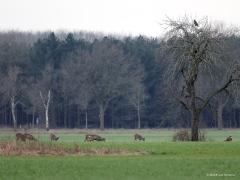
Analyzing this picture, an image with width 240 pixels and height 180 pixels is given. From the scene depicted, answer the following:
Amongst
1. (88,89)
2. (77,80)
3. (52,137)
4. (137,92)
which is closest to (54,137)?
(52,137)

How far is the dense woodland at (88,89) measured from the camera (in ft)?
359

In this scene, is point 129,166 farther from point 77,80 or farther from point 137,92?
point 77,80

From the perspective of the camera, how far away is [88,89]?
110250mm

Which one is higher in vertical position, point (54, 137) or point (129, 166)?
point (54, 137)

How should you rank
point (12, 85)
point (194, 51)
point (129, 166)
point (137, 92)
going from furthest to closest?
point (137, 92) < point (12, 85) < point (194, 51) < point (129, 166)

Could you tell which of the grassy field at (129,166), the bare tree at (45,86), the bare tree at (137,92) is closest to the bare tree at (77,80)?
the bare tree at (45,86)

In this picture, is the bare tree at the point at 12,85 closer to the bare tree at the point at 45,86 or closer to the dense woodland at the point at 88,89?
the dense woodland at the point at 88,89

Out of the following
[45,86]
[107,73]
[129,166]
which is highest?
[107,73]

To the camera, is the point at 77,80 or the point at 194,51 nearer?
the point at 194,51

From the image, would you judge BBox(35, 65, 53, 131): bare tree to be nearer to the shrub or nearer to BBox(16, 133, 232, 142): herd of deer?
BBox(16, 133, 232, 142): herd of deer

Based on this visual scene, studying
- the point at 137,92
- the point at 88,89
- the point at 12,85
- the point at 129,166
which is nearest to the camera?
the point at 129,166

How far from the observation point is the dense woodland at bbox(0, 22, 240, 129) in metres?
109

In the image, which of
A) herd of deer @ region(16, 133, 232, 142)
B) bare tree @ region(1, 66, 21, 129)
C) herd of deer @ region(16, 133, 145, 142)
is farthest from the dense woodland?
herd of deer @ region(16, 133, 145, 142)

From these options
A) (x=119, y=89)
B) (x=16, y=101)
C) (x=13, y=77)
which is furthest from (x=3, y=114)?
(x=119, y=89)
